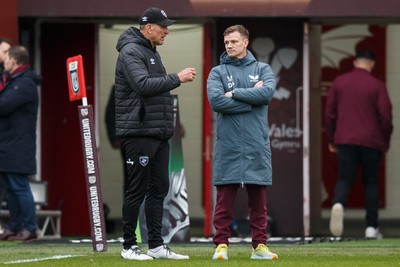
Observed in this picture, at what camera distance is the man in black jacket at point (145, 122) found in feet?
34.4

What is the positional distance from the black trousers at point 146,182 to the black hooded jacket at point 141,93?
0.09 m

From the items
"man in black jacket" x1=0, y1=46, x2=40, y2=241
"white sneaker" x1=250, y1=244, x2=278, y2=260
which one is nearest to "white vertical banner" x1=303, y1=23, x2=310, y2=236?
"man in black jacket" x1=0, y1=46, x2=40, y2=241

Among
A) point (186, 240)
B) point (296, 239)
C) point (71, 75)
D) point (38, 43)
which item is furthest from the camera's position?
point (38, 43)

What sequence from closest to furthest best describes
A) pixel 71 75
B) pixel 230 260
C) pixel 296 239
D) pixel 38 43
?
pixel 230 260 < pixel 71 75 < pixel 296 239 < pixel 38 43

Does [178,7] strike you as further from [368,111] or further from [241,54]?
[241,54]

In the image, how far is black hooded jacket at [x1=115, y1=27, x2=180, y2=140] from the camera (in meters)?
10.4

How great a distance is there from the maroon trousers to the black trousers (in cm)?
44

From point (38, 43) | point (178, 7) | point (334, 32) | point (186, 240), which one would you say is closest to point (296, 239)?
point (186, 240)

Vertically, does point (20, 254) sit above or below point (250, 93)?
below

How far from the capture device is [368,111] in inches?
606

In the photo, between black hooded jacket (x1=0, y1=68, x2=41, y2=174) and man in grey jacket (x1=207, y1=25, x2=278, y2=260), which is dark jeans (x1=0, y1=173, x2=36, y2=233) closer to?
black hooded jacket (x1=0, y1=68, x2=41, y2=174)

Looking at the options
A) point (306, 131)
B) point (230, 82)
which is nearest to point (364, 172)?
point (306, 131)

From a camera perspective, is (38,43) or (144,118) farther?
(38,43)

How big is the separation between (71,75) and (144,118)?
1.09 meters
